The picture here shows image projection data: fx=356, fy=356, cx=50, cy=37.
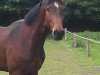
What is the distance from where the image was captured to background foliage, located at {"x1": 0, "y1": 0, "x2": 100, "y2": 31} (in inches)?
1035

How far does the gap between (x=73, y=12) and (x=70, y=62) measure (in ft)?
49.6

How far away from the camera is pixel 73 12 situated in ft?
91.1

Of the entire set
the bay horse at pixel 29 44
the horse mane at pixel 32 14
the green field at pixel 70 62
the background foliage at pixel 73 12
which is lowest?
the background foliage at pixel 73 12

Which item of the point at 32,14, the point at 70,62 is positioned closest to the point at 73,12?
the point at 70,62

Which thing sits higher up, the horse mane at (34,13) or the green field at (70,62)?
the horse mane at (34,13)

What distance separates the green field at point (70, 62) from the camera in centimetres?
1098

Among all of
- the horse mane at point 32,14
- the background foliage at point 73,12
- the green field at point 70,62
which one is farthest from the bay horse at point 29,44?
the background foliage at point 73,12

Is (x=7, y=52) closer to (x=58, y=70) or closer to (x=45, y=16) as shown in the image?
(x=45, y=16)

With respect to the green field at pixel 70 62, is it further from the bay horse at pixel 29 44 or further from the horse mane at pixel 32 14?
the horse mane at pixel 32 14

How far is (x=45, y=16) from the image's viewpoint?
235 inches

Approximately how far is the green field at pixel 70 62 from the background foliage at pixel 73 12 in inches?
393

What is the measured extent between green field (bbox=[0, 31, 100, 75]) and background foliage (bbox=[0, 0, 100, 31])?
393 inches

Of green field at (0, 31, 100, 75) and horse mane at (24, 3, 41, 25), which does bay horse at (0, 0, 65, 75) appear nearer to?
horse mane at (24, 3, 41, 25)

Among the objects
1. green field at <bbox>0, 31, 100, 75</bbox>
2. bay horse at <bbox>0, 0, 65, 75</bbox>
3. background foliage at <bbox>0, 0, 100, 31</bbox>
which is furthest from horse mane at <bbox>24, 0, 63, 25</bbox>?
background foliage at <bbox>0, 0, 100, 31</bbox>
